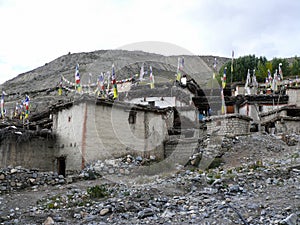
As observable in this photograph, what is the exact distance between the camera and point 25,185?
1591 centimetres

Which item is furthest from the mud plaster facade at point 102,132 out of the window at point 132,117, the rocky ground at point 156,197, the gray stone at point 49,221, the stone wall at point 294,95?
the stone wall at point 294,95

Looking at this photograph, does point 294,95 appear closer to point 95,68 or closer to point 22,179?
point 22,179

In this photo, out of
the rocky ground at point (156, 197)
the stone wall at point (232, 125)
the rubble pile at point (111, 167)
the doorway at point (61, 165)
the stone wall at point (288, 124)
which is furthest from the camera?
the stone wall at point (288, 124)

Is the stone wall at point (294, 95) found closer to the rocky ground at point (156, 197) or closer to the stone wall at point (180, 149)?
the stone wall at point (180, 149)

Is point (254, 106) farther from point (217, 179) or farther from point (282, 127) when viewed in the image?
point (217, 179)

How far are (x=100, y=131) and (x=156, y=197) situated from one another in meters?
8.56

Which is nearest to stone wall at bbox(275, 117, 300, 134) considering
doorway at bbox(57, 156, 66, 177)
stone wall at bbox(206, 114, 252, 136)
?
stone wall at bbox(206, 114, 252, 136)

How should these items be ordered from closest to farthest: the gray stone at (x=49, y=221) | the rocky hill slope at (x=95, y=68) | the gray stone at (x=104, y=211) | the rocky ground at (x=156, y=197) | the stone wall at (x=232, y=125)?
the rocky ground at (x=156, y=197) < the gray stone at (x=49, y=221) < the gray stone at (x=104, y=211) < the stone wall at (x=232, y=125) < the rocky hill slope at (x=95, y=68)

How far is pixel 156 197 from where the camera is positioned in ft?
39.5

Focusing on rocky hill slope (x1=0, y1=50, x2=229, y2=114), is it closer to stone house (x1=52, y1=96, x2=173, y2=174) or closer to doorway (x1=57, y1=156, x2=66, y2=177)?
stone house (x1=52, y1=96, x2=173, y2=174)

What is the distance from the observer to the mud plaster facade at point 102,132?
19375 millimetres

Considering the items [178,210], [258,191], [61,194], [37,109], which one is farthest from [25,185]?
[37,109]

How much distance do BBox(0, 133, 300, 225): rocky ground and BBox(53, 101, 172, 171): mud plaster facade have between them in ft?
4.67

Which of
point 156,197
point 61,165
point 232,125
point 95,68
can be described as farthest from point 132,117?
point 95,68
